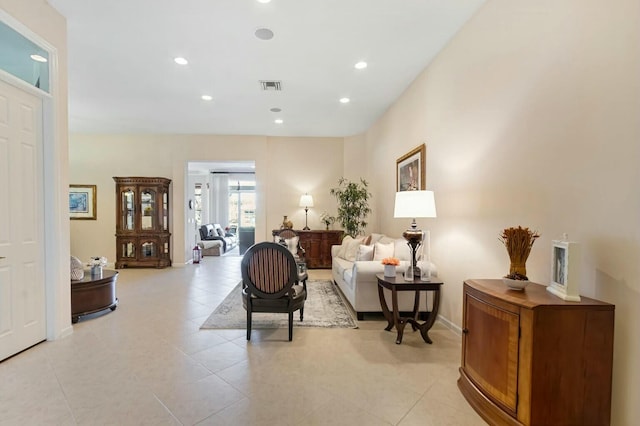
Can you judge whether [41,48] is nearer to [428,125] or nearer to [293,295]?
[293,295]

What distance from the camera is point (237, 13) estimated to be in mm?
2840

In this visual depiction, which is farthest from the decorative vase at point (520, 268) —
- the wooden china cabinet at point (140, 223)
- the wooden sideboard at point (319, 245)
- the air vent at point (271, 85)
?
the wooden china cabinet at point (140, 223)

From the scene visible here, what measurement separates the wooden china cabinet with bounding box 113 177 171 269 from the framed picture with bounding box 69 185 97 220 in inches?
31.1

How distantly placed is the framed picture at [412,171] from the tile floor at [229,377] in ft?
6.14

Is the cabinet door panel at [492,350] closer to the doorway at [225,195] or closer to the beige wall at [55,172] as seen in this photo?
the beige wall at [55,172]

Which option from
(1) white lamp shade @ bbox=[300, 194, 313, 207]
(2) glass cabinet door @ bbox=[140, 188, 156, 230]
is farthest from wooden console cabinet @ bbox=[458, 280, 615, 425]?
(2) glass cabinet door @ bbox=[140, 188, 156, 230]

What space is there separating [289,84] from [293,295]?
307 cm

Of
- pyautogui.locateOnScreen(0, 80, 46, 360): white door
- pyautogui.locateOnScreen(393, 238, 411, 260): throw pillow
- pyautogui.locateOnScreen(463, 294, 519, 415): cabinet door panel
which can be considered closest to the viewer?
pyautogui.locateOnScreen(463, 294, 519, 415): cabinet door panel

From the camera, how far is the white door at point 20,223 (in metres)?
2.56

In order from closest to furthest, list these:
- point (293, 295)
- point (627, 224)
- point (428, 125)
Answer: point (627, 224), point (293, 295), point (428, 125)

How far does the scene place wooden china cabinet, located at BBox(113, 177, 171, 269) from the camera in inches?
267

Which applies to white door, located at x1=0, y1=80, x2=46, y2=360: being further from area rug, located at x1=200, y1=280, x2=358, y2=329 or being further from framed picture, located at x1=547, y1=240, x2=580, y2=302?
framed picture, located at x1=547, y1=240, x2=580, y2=302

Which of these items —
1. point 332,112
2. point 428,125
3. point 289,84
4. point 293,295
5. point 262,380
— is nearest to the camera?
point 262,380

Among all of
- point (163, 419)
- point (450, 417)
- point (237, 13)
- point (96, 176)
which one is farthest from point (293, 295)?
point (96, 176)
